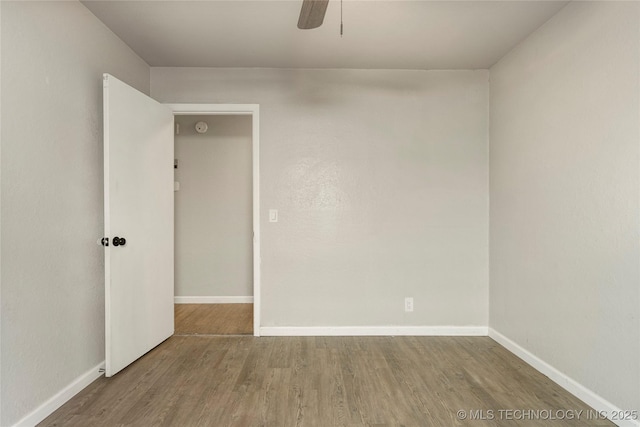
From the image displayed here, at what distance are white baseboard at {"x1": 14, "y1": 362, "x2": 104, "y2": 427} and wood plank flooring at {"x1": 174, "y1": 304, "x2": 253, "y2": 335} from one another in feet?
3.26

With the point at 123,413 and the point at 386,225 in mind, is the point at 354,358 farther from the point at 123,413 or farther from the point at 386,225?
the point at 123,413

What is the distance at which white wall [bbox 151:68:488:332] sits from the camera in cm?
336

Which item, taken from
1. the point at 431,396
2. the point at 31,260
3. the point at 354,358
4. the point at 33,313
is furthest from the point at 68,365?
the point at 431,396

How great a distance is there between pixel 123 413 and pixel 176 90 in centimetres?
258

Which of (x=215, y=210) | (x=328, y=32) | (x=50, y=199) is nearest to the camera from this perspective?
(x=50, y=199)

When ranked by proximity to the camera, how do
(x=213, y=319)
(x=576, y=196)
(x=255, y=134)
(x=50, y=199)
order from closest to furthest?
(x=50, y=199) < (x=576, y=196) < (x=255, y=134) < (x=213, y=319)

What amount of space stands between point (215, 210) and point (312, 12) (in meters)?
3.32

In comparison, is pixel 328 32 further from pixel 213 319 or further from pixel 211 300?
pixel 211 300

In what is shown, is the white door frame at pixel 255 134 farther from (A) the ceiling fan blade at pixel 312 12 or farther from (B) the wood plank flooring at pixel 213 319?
(A) the ceiling fan blade at pixel 312 12

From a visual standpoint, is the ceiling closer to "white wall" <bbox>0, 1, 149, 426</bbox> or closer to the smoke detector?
"white wall" <bbox>0, 1, 149, 426</bbox>

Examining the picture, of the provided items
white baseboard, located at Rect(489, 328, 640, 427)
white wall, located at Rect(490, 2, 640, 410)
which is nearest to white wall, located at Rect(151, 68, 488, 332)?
white wall, located at Rect(490, 2, 640, 410)

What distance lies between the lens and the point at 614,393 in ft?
6.50

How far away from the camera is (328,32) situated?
2.63 m

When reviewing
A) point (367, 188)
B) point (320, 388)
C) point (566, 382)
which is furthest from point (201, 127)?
point (566, 382)
